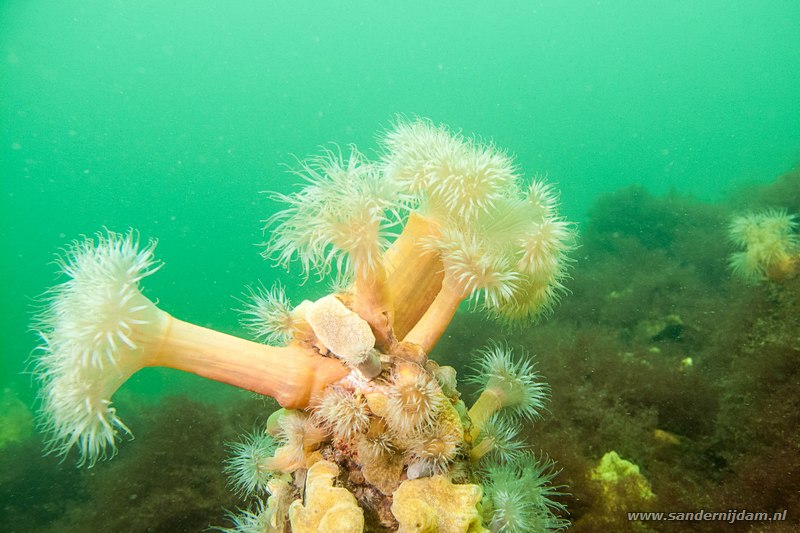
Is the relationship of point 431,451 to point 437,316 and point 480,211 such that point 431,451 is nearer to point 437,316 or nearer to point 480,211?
point 437,316

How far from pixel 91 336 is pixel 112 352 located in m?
0.15

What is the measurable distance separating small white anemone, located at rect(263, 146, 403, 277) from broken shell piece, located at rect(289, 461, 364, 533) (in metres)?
1.27

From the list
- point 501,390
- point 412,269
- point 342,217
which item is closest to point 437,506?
point 501,390

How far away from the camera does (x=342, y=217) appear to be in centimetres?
263

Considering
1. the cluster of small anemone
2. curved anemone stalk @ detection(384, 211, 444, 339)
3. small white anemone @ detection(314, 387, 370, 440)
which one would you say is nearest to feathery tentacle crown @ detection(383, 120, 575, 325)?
curved anemone stalk @ detection(384, 211, 444, 339)

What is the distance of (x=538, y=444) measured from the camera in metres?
4.92

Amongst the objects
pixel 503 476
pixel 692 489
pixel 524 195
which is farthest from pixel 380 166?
pixel 692 489

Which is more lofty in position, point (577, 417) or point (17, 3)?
point (17, 3)

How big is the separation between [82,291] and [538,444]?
15.1 feet

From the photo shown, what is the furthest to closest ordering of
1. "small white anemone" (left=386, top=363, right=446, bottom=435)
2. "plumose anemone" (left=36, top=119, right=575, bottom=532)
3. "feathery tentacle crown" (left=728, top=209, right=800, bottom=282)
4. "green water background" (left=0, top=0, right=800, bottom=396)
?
"green water background" (left=0, top=0, right=800, bottom=396)
"feathery tentacle crown" (left=728, top=209, right=800, bottom=282)
"small white anemone" (left=386, top=363, right=446, bottom=435)
"plumose anemone" (left=36, top=119, right=575, bottom=532)

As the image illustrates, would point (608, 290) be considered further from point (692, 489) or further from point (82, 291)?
point (82, 291)

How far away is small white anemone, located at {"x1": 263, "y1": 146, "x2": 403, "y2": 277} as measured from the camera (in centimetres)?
262

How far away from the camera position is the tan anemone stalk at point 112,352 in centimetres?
232

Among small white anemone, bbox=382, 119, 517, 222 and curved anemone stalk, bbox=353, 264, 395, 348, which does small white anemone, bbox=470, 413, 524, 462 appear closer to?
curved anemone stalk, bbox=353, 264, 395, 348
